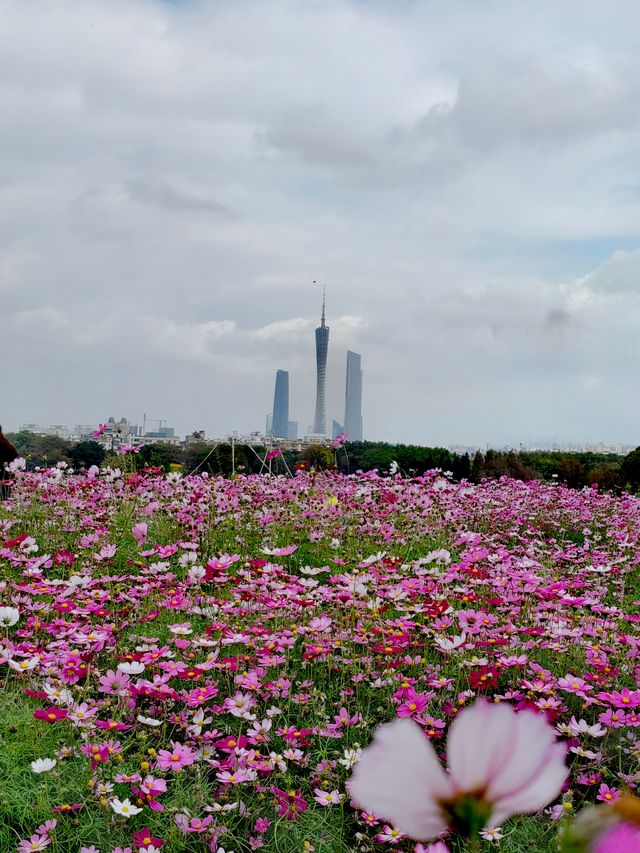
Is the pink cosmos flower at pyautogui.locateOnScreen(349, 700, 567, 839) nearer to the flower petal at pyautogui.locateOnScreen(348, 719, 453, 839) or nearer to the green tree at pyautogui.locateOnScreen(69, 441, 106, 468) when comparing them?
the flower petal at pyautogui.locateOnScreen(348, 719, 453, 839)

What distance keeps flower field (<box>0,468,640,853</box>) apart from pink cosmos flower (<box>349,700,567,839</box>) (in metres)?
1.85

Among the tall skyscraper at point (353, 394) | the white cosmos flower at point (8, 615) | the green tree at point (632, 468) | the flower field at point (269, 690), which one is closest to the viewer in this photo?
the flower field at point (269, 690)

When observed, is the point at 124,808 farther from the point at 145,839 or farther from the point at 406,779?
the point at 406,779

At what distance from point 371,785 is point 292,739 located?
2.34 m

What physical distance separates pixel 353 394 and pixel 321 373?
42.7 meters

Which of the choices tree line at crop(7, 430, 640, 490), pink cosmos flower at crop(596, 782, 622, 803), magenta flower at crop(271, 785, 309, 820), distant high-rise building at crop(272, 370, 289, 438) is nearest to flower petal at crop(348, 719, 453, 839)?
magenta flower at crop(271, 785, 309, 820)

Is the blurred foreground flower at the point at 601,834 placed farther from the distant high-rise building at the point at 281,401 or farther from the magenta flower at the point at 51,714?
the distant high-rise building at the point at 281,401

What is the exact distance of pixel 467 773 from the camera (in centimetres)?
35

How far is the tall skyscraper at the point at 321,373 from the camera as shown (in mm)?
89188

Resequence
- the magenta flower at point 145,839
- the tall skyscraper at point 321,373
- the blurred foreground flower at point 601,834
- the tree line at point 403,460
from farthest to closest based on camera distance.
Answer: the tall skyscraper at point 321,373 → the tree line at point 403,460 → the magenta flower at point 145,839 → the blurred foreground flower at point 601,834

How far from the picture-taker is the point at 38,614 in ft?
11.3

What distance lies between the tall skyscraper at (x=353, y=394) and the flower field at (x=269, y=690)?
129136mm

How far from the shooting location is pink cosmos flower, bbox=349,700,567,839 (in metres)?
0.33

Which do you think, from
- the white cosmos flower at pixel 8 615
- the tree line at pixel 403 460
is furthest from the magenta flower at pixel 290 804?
the tree line at pixel 403 460
